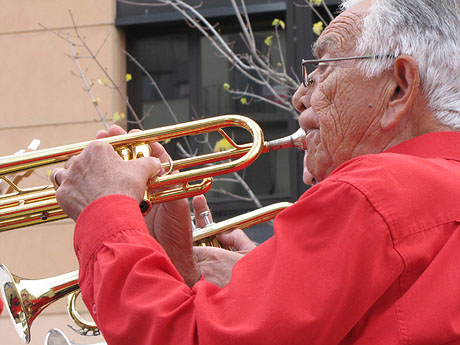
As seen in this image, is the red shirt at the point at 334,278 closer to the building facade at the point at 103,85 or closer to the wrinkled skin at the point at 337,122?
Answer: the wrinkled skin at the point at 337,122

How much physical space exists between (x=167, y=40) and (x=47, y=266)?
7.47 feet

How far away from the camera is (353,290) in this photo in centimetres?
137

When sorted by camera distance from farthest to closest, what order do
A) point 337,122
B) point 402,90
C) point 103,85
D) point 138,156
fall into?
point 103,85
point 138,156
point 337,122
point 402,90

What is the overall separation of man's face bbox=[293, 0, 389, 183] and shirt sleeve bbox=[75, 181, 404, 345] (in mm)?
432

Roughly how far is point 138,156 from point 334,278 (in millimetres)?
1032

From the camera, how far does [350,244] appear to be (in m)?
1.37

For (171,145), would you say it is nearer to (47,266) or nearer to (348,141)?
(47,266)

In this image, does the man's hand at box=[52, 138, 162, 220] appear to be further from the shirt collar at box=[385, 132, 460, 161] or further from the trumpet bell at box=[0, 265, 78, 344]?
the trumpet bell at box=[0, 265, 78, 344]

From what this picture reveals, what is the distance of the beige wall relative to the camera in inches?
252

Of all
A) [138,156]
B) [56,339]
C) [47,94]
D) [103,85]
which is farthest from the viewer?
[47,94]

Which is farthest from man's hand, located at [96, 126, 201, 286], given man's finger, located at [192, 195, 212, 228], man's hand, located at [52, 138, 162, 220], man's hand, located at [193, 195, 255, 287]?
man's hand, located at [52, 138, 162, 220]

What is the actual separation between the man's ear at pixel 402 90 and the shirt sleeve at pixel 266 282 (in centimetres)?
42

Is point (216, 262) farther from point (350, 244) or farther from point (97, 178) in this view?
point (350, 244)

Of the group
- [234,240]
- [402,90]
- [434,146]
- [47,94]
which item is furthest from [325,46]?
[47,94]
